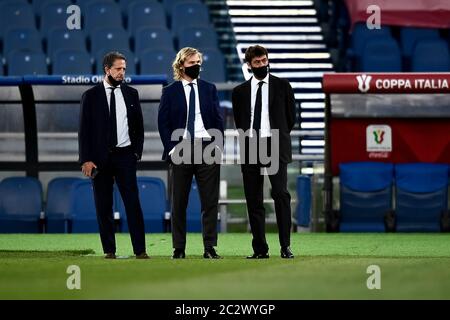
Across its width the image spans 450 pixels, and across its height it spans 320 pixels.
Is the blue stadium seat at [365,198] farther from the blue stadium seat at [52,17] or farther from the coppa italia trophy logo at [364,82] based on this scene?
the blue stadium seat at [52,17]

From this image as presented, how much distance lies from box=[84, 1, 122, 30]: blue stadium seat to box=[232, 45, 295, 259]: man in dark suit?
11.6m

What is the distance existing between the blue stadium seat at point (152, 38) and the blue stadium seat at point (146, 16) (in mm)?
268

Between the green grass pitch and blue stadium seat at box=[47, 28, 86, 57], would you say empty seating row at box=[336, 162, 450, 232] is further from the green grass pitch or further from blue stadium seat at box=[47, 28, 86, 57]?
blue stadium seat at box=[47, 28, 86, 57]

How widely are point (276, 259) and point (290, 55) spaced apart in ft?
42.5

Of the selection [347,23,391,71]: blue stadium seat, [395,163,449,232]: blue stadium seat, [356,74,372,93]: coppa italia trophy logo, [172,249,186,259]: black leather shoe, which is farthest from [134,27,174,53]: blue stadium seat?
[172,249,186,259]: black leather shoe

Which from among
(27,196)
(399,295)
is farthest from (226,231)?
(399,295)

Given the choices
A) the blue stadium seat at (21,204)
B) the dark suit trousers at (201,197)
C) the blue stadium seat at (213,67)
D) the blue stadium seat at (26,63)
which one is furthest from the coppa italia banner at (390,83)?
the blue stadium seat at (26,63)

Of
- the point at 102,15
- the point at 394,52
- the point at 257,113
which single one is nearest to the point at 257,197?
the point at 257,113

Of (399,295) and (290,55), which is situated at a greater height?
(290,55)

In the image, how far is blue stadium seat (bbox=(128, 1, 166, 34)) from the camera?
1009 inches

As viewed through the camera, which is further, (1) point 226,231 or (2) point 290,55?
(2) point 290,55

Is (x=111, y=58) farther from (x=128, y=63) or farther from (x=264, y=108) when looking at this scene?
(x=128, y=63)
